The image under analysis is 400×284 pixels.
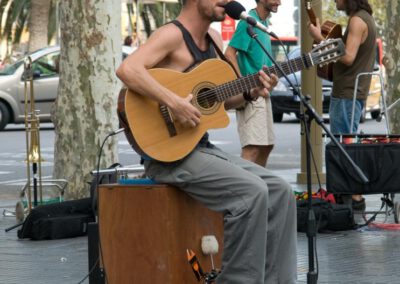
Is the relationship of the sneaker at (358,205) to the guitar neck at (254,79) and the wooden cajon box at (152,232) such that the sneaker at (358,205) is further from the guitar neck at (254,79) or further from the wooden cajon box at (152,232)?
the guitar neck at (254,79)

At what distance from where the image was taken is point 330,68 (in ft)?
35.8

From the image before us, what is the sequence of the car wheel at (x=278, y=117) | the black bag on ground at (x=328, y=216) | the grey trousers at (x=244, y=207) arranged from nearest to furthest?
the grey trousers at (x=244, y=207) → the black bag on ground at (x=328, y=216) → the car wheel at (x=278, y=117)

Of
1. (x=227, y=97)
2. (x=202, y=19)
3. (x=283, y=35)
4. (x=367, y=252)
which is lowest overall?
(x=367, y=252)

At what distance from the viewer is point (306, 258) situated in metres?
8.53

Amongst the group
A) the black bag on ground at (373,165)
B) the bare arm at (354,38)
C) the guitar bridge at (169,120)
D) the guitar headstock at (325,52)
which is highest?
the bare arm at (354,38)

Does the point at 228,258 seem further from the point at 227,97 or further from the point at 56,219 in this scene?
the point at 56,219

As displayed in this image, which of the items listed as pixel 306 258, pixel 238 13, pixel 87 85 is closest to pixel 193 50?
pixel 238 13

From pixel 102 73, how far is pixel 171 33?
481cm

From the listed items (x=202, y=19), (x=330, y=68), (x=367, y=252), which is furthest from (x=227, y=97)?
(x=330, y=68)

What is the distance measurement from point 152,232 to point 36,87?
17.4 m

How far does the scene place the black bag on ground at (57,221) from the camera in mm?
9625

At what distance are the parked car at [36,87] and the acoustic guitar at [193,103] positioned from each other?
17.0m

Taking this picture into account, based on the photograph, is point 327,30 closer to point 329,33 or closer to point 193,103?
point 329,33

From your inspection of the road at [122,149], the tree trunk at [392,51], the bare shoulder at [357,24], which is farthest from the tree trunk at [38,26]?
the bare shoulder at [357,24]
